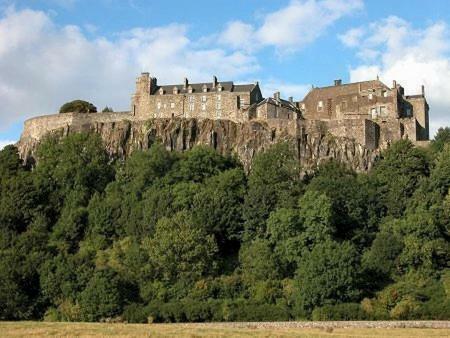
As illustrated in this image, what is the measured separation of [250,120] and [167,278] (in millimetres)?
29102

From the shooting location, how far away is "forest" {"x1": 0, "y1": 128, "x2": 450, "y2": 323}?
52.8m

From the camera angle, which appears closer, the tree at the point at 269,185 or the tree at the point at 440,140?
the tree at the point at 269,185

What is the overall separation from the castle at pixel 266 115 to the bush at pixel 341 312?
26.4 meters

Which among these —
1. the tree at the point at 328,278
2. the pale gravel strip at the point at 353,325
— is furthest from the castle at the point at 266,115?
the pale gravel strip at the point at 353,325

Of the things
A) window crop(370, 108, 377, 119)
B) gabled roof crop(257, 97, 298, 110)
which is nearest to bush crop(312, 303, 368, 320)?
window crop(370, 108, 377, 119)

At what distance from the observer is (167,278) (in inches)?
2283

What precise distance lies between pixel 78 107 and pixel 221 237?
39.5m

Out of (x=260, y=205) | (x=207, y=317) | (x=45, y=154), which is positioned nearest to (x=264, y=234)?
(x=260, y=205)

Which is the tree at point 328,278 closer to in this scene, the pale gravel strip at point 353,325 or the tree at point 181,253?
the pale gravel strip at point 353,325

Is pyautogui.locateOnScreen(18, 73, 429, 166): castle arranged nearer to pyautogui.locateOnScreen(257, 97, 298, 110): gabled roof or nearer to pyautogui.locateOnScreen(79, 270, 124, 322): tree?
pyautogui.locateOnScreen(257, 97, 298, 110): gabled roof

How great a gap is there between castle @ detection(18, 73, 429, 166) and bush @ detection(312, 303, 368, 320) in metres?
26.4

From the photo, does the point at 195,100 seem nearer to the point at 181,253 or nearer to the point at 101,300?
the point at 181,253

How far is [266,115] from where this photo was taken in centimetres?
8219

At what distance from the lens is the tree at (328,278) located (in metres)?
52.0
